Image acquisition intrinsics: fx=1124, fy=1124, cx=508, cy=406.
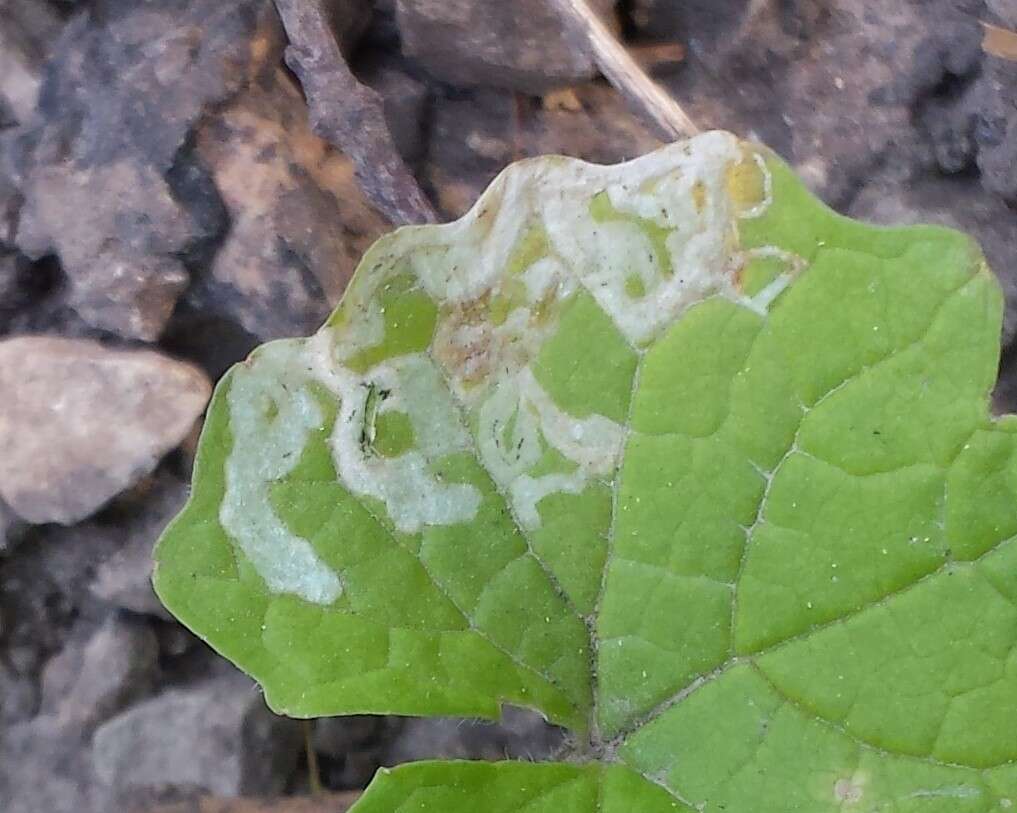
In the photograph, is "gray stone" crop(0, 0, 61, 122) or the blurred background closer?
the blurred background

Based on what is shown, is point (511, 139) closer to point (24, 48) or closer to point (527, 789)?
point (24, 48)

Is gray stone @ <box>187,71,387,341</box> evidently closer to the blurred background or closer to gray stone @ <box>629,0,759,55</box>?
the blurred background

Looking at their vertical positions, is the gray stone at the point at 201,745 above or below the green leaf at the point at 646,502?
below

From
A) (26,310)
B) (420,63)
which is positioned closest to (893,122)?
(420,63)

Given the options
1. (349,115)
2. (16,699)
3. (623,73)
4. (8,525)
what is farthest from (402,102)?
(16,699)

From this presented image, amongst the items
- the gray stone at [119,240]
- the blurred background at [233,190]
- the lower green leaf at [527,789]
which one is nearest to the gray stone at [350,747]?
the blurred background at [233,190]

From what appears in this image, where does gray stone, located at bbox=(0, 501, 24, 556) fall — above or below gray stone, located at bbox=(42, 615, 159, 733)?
above

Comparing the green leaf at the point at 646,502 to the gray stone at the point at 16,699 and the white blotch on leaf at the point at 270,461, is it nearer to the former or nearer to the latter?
the white blotch on leaf at the point at 270,461

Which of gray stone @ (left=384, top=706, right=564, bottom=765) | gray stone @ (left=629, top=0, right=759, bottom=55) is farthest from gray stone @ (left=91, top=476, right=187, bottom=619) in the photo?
gray stone @ (left=629, top=0, right=759, bottom=55)
